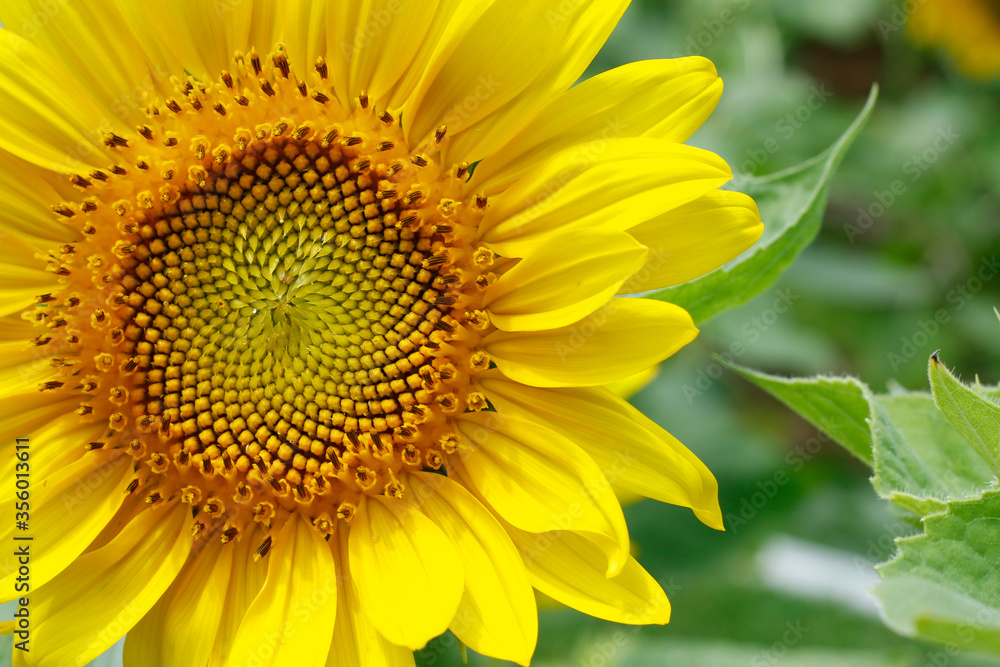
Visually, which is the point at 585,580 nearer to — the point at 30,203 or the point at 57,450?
the point at 57,450

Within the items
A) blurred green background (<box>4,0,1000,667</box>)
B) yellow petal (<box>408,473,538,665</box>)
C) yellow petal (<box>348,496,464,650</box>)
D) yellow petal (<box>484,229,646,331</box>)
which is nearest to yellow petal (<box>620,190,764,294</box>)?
yellow petal (<box>484,229,646,331</box>)

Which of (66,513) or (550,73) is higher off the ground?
(550,73)

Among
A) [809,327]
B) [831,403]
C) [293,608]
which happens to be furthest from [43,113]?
[809,327]

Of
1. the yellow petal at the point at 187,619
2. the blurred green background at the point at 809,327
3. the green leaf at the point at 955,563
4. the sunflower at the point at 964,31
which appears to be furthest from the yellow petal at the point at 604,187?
the sunflower at the point at 964,31

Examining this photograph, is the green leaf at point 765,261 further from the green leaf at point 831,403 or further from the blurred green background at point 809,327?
the blurred green background at point 809,327

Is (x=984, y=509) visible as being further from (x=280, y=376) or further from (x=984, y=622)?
(x=280, y=376)

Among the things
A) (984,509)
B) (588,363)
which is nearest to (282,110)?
(588,363)

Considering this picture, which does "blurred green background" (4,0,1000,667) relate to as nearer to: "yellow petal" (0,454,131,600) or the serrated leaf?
the serrated leaf
